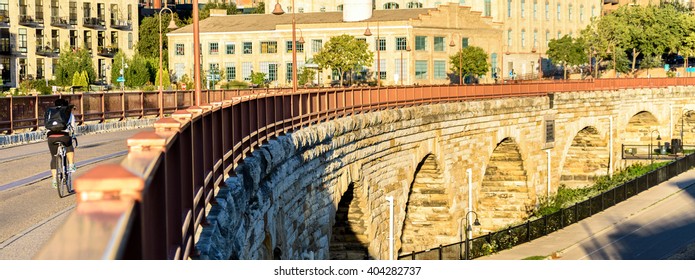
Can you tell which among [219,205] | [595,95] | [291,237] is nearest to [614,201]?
[595,95]

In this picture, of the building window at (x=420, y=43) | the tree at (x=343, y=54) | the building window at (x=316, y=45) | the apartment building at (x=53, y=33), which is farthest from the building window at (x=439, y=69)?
the apartment building at (x=53, y=33)

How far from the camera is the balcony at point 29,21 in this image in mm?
91963

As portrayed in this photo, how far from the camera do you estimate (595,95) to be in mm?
71750

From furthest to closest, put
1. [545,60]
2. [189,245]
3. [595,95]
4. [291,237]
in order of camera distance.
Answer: [545,60], [595,95], [291,237], [189,245]

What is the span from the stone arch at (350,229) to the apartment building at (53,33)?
57654mm

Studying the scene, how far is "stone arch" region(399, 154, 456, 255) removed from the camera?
156 feet

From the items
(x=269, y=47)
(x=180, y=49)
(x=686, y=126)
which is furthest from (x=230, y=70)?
(x=686, y=126)

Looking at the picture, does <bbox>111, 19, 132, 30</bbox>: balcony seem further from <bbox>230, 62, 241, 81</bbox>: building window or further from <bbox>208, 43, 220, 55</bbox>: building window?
<bbox>230, 62, 241, 81</bbox>: building window

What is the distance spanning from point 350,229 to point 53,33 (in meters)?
66.0

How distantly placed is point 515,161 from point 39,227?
148 ft

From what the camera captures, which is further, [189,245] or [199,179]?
[199,179]

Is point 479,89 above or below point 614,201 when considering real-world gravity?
above
